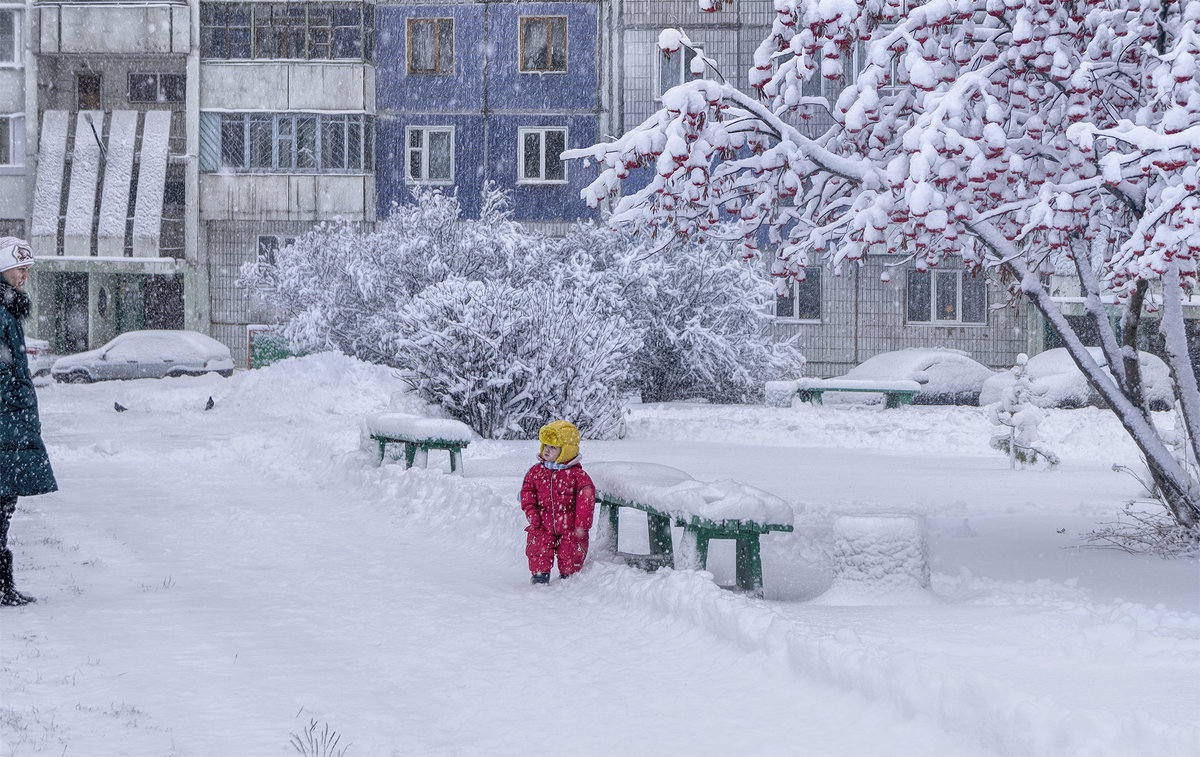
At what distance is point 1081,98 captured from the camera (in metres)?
7.37

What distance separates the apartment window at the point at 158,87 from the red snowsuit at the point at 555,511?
3084 cm

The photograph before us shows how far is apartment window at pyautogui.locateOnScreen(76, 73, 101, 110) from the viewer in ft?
119

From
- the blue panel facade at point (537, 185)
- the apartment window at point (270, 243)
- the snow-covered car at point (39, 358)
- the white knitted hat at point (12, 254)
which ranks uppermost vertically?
the blue panel facade at point (537, 185)

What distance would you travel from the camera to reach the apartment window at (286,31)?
113ft

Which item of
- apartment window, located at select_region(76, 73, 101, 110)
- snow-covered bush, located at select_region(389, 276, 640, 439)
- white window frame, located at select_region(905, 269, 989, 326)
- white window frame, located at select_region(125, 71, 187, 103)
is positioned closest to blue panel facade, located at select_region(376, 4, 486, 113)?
white window frame, located at select_region(125, 71, 187, 103)

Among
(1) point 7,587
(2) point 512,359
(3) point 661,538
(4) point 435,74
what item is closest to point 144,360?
(4) point 435,74

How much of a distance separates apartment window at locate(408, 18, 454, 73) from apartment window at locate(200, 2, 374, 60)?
1.04 m

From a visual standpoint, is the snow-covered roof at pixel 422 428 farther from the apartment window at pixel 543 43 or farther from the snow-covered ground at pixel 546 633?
the apartment window at pixel 543 43

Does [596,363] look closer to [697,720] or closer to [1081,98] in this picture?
[1081,98]

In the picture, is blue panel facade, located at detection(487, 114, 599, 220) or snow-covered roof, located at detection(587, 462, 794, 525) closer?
snow-covered roof, located at detection(587, 462, 794, 525)

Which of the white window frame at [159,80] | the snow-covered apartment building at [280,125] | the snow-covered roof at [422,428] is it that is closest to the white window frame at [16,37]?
the snow-covered apartment building at [280,125]

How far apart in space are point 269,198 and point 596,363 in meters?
20.1

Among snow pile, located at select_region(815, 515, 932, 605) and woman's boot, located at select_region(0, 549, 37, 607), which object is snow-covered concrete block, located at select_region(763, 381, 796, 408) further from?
woman's boot, located at select_region(0, 549, 37, 607)

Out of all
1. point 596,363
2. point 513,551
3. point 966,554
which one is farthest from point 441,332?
point 966,554
